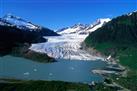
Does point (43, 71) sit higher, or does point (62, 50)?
point (62, 50)

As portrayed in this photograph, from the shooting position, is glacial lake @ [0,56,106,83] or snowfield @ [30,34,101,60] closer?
glacial lake @ [0,56,106,83]

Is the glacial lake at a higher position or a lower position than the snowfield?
lower

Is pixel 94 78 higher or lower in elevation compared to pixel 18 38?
lower

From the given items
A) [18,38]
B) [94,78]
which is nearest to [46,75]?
[94,78]

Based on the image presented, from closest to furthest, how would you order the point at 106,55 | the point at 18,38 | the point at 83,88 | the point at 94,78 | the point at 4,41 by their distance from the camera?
the point at 83,88 < the point at 94,78 < the point at 4,41 < the point at 18,38 < the point at 106,55

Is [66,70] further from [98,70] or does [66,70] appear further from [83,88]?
[83,88]

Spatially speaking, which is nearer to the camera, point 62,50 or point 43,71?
point 43,71

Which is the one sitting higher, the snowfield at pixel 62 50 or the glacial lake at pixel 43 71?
the snowfield at pixel 62 50

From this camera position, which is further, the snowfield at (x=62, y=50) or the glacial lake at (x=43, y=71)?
the snowfield at (x=62, y=50)
